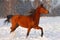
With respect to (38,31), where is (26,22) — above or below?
above

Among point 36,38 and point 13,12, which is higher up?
point 13,12

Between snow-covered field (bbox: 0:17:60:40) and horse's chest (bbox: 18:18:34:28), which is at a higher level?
horse's chest (bbox: 18:18:34:28)

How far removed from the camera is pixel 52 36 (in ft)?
3.59

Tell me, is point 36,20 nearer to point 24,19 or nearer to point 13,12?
point 24,19

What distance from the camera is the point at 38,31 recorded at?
3.78 ft

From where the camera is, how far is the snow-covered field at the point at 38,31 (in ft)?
3.51

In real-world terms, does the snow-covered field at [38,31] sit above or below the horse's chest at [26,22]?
below

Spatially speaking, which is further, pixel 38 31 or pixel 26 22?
pixel 38 31

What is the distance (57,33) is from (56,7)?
23cm

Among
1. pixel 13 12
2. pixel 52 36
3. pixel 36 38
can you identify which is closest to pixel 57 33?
pixel 52 36

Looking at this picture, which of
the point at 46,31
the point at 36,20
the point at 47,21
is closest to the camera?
the point at 36,20

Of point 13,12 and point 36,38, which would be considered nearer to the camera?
point 36,38

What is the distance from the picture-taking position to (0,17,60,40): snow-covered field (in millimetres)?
1069

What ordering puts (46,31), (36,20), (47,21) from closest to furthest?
(36,20) < (46,31) < (47,21)
